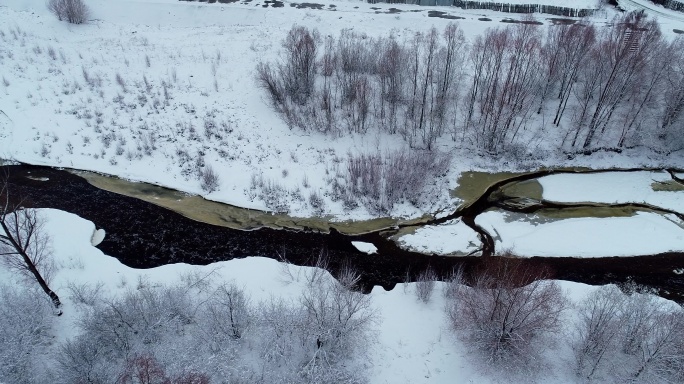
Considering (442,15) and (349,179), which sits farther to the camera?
(442,15)

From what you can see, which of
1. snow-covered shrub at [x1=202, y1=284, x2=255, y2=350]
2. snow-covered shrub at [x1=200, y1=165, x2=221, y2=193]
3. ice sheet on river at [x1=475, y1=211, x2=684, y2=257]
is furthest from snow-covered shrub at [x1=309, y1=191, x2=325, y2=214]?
ice sheet on river at [x1=475, y1=211, x2=684, y2=257]

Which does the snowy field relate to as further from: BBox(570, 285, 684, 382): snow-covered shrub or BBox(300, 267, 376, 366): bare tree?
BBox(570, 285, 684, 382): snow-covered shrub

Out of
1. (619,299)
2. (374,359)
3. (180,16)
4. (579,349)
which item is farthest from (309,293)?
(180,16)

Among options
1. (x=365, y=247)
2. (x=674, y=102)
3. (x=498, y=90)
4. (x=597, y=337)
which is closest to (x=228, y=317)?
(x=365, y=247)

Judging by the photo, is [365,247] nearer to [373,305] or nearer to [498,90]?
[373,305]

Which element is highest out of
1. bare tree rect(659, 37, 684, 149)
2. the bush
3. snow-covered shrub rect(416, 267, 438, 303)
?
the bush

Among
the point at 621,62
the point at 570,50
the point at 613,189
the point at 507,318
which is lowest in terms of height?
the point at 613,189

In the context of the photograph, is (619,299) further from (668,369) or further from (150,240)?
(150,240)

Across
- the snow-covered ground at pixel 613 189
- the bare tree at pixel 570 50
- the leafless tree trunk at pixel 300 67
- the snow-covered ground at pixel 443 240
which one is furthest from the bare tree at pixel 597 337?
the leafless tree trunk at pixel 300 67
